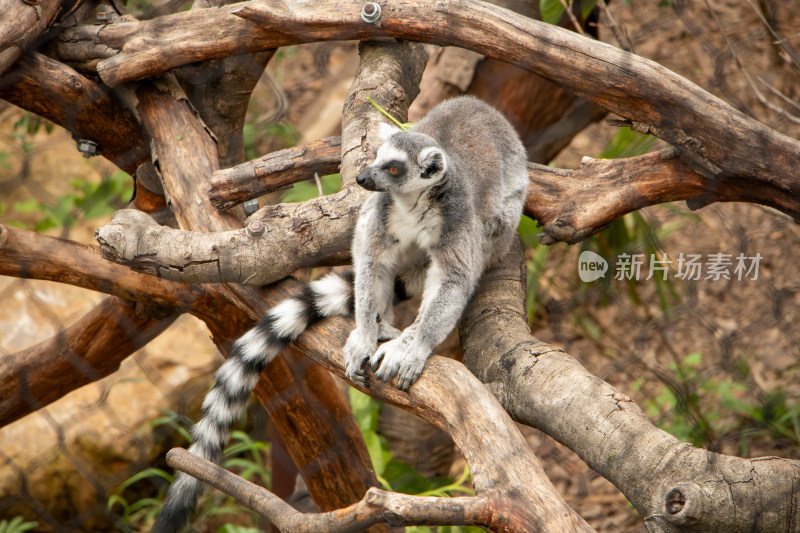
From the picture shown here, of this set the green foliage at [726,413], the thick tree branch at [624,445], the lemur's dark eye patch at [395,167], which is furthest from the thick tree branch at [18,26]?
the green foliage at [726,413]

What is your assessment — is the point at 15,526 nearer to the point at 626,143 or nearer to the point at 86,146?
the point at 86,146

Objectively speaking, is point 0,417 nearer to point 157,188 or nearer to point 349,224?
point 157,188

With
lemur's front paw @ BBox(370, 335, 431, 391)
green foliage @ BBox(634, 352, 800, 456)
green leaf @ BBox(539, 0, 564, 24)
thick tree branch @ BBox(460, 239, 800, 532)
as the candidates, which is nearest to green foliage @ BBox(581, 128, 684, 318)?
green foliage @ BBox(634, 352, 800, 456)

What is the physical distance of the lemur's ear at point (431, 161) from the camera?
1812mm

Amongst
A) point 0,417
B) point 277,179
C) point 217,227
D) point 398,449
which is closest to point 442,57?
point 277,179

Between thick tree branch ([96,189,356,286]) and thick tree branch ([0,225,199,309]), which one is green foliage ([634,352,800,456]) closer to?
thick tree branch ([96,189,356,286])

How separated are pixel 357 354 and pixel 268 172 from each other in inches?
27.4

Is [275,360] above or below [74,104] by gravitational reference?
below

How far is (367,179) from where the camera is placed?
1784 mm

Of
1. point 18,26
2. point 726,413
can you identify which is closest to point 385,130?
point 18,26

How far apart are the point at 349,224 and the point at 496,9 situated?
80cm

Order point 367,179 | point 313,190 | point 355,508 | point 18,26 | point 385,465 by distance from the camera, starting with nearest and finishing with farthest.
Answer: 1. point 355,508
2. point 367,179
3. point 18,26
4. point 385,465
5. point 313,190

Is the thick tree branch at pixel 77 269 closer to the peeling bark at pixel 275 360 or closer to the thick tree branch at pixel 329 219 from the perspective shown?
the peeling bark at pixel 275 360

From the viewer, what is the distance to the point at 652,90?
6.05 ft
